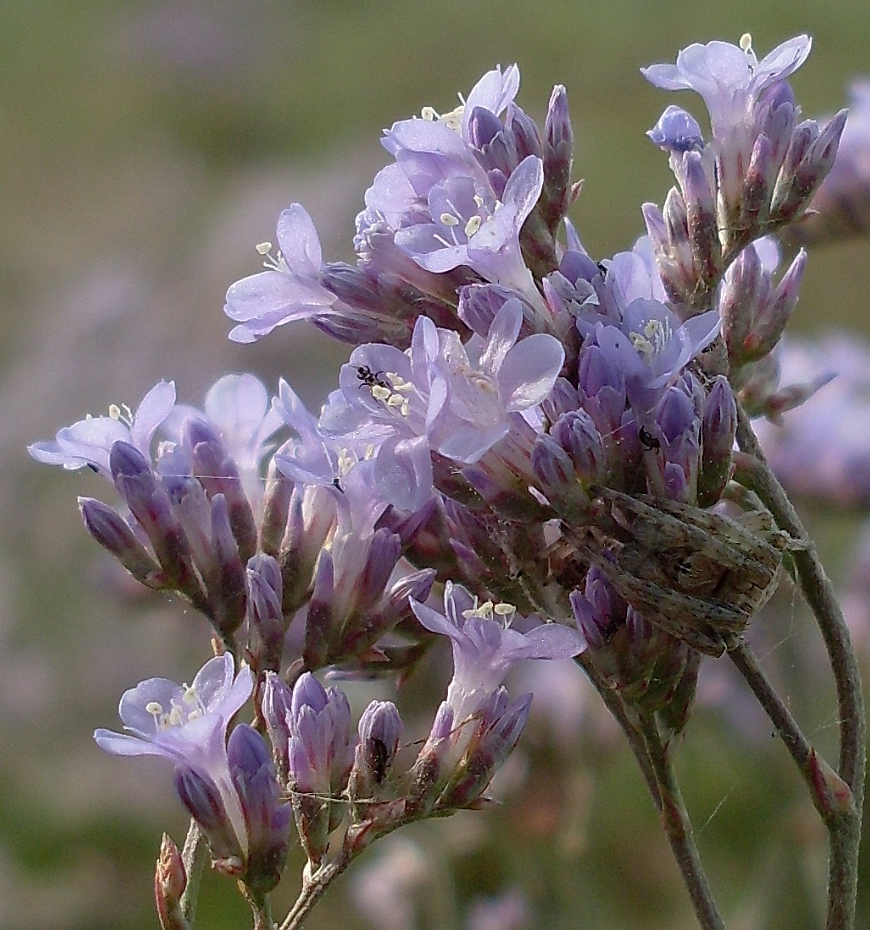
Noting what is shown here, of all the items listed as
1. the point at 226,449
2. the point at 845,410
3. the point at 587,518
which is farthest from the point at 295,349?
the point at 587,518

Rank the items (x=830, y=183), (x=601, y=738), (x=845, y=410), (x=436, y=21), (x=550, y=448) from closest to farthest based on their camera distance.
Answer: (x=550, y=448), (x=830, y=183), (x=601, y=738), (x=845, y=410), (x=436, y=21)

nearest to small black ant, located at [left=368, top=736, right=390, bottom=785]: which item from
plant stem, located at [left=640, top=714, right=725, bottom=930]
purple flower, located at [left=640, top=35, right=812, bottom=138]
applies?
plant stem, located at [left=640, top=714, right=725, bottom=930]

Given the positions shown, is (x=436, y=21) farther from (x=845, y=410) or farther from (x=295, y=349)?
(x=845, y=410)

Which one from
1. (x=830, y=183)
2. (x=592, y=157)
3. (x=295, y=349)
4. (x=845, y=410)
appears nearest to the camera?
(x=830, y=183)

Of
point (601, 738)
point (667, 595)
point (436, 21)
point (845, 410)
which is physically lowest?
point (601, 738)

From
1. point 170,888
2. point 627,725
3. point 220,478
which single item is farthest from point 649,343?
point 170,888

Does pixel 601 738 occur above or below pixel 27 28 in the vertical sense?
below

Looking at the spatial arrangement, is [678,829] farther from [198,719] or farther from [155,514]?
[155,514]
